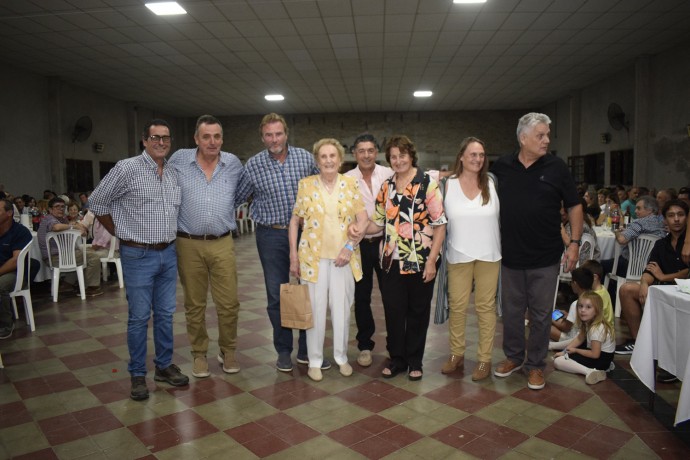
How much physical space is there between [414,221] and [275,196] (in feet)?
3.27

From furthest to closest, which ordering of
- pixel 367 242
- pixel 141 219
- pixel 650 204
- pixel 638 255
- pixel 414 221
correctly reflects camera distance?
pixel 650 204 < pixel 638 255 < pixel 367 242 < pixel 414 221 < pixel 141 219

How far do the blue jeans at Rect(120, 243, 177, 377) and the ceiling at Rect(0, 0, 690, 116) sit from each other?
17.3ft

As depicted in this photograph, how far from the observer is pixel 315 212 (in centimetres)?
327

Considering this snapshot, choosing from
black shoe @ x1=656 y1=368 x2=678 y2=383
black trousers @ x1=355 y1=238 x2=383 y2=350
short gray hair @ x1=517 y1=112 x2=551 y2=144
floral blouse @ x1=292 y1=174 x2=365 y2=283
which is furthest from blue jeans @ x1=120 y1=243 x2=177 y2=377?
black shoe @ x1=656 y1=368 x2=678 y2=383

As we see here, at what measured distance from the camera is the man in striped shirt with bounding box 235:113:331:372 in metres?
3.44

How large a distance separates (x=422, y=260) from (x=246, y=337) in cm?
199

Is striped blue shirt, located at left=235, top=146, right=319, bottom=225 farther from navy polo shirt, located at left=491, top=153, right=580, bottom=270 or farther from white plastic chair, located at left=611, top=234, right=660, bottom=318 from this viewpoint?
white plastic chair, located at left=611, top=234, right=660, bottom=318

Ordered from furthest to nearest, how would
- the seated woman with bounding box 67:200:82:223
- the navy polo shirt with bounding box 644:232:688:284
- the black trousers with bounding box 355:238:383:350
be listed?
the seated woman with bounding box 67:200:82:223 → the navy polo shirt with bounding box 644:232:688:284 → the black trousers with bounding box 355:238:383:350

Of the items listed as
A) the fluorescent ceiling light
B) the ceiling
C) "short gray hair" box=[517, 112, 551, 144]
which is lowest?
"short gray hair" box=[517, 112, 551, 144]

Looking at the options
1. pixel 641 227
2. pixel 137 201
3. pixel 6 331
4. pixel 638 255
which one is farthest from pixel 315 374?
pixel 641 227

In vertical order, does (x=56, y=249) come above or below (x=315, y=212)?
below

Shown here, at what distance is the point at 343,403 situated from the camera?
3031 millimetres

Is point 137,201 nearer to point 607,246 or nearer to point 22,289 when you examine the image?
point 22,289

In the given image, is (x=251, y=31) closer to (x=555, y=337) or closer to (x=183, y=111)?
(x=555, y=337)
